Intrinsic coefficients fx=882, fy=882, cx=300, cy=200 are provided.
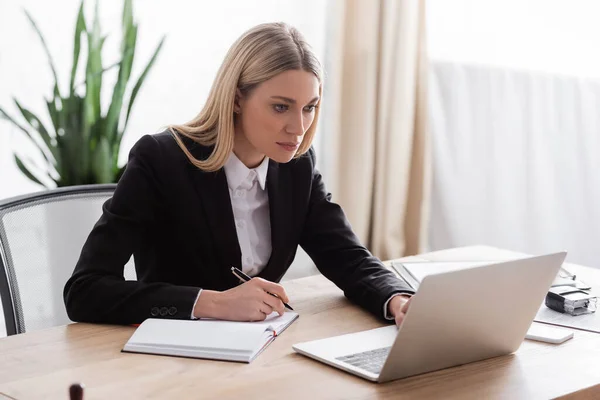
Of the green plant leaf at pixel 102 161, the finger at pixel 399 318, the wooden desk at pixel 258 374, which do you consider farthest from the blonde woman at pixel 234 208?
the green plant leaf at pixel 102 161

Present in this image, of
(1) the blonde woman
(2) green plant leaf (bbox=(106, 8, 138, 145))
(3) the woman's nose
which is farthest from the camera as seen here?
(2) green plant leaf (bbox=(106, 8, 138, 145))

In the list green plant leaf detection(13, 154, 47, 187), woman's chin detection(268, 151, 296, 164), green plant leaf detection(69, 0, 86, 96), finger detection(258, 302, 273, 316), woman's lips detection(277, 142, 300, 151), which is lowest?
finger detection(258, 302, 273, 316)

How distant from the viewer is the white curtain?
11.1 ft

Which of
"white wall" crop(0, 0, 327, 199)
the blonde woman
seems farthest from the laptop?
"white wall" crop(0, 0, 327, 199)

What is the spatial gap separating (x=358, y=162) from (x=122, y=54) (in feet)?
4.37

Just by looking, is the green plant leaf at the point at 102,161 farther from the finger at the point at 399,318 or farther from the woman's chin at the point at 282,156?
the finger at the point at 399,318

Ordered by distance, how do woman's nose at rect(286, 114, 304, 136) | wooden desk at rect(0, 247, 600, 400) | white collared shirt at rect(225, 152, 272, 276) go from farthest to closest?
white collared shirt at rect(225, 152, 272, 276), woman's nose at rect(286, 114, 304, 136), wooden desk at rect(0, 247, 600, 400)

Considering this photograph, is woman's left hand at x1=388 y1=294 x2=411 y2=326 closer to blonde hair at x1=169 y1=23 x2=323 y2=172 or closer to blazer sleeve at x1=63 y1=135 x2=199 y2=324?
blazer sleeve at x1=63 y1=135 x2=199 y2=324

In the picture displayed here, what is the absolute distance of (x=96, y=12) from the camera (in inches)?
125

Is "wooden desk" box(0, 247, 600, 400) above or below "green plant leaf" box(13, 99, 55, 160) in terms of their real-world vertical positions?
below

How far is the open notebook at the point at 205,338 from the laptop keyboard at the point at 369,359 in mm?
151

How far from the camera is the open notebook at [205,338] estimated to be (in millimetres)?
1392

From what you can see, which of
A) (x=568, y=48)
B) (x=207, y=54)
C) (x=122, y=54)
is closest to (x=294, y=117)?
(x=122, y=54)

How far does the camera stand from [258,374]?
132cm
